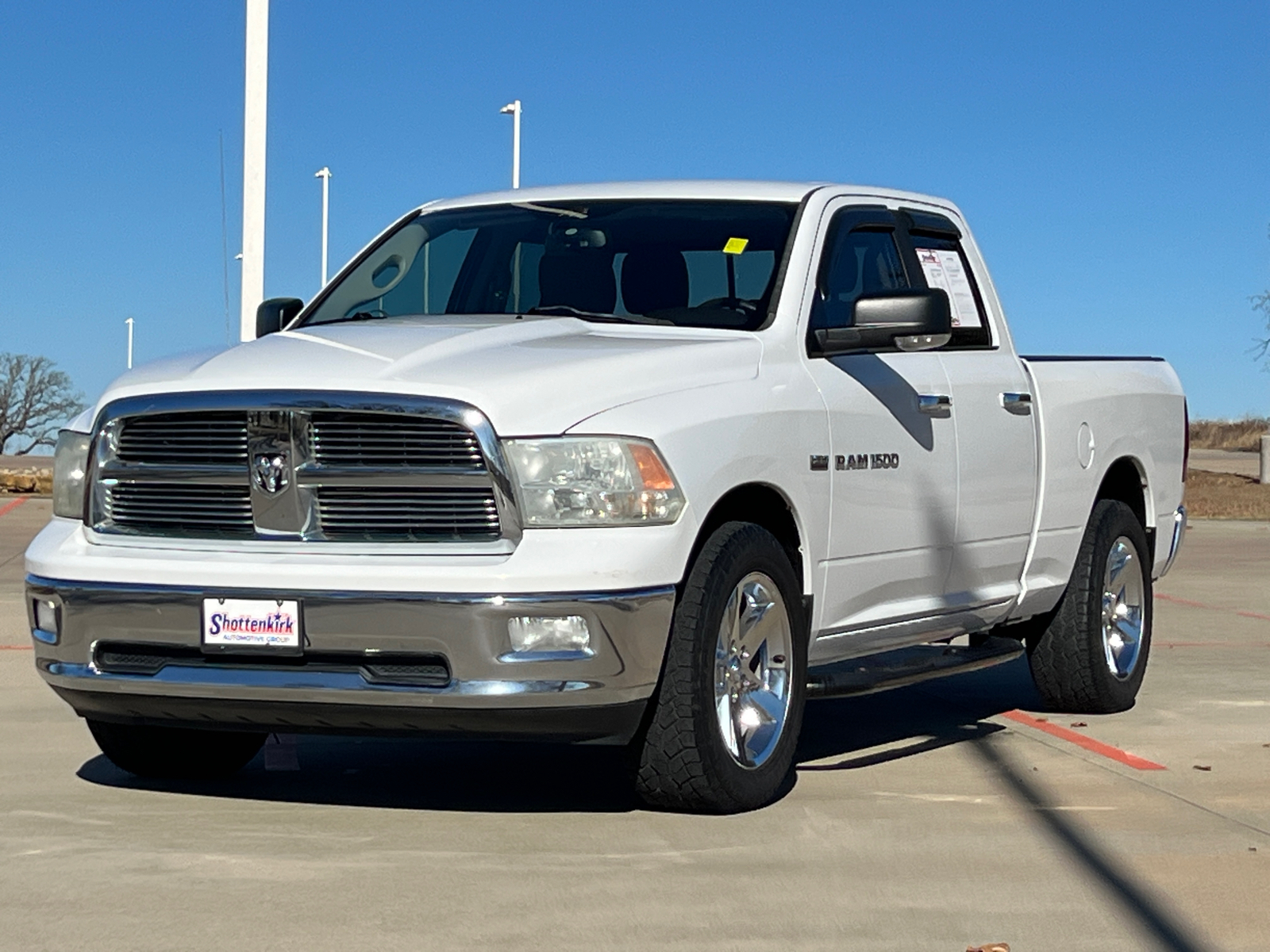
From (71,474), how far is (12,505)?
1815 cm

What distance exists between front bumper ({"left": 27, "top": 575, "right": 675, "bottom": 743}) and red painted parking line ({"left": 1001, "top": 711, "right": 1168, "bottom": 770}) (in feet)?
7.73

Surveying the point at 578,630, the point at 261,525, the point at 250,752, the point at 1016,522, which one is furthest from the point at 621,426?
the point at 1016,522

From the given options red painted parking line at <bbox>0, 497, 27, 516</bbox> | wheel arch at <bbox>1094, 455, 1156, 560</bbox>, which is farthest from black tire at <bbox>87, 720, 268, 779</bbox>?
red painted parking line at <bbox>0, 497, 27, 516</bbox>

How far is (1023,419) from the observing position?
8406 millimetres

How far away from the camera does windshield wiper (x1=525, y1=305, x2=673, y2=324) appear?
23.6ft

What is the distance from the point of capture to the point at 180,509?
20.7ft

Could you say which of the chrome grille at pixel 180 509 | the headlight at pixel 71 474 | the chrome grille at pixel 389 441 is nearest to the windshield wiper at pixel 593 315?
the chrome grille at pixel 389 441

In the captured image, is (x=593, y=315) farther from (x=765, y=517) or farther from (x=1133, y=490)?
(x=1133, y=490)

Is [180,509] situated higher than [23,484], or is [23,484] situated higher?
[180,509]

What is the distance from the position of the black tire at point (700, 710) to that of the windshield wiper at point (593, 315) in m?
0.97

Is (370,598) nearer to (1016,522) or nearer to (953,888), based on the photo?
(953,888)

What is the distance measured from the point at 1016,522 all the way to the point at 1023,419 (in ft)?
1.30

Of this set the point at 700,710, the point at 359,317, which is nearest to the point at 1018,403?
the point at 359,317

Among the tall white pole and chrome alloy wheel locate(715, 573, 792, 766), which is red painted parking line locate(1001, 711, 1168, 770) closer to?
chrome alloy wheel locate(715, 573, 792, 766)
